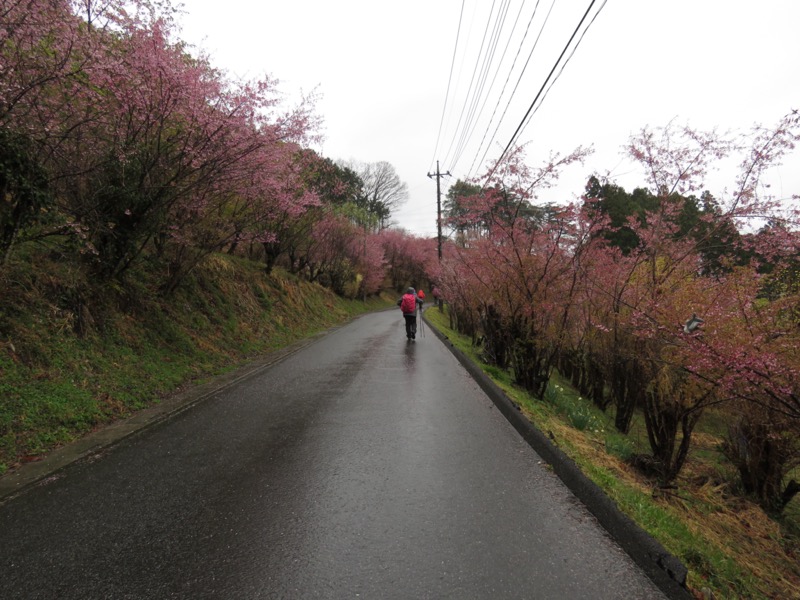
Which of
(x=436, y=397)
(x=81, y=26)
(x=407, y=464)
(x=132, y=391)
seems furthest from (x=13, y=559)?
(x=81, y=26)

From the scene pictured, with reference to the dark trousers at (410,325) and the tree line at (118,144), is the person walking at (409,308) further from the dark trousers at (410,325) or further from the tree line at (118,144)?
the tree line at (118,144)

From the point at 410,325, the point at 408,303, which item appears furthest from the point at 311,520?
the point at 410,325

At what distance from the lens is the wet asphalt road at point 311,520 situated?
7.75 ft

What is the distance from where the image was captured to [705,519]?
441cm

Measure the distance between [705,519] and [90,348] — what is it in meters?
8.50

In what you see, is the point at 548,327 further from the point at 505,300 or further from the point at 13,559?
the point at 13,559

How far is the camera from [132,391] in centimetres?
595

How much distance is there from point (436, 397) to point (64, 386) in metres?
5.12

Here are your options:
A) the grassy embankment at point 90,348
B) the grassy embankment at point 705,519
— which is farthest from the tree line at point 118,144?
the grassy embankment at point 705,519

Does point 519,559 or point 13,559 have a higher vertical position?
point 519,559

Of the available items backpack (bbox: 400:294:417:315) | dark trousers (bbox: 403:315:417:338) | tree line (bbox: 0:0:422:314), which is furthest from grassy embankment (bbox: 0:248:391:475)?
dark trousers (bbox: 403:315:417:338)

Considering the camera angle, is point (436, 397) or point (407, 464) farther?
point (436, 397)

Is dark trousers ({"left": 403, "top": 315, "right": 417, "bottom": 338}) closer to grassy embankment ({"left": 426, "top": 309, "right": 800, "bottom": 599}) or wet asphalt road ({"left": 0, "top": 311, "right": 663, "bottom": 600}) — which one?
grassy embankment ({"left": 426, "top": 309, "right": 800, "bottom": 599})

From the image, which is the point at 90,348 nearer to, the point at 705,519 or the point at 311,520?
the point at 311,520
